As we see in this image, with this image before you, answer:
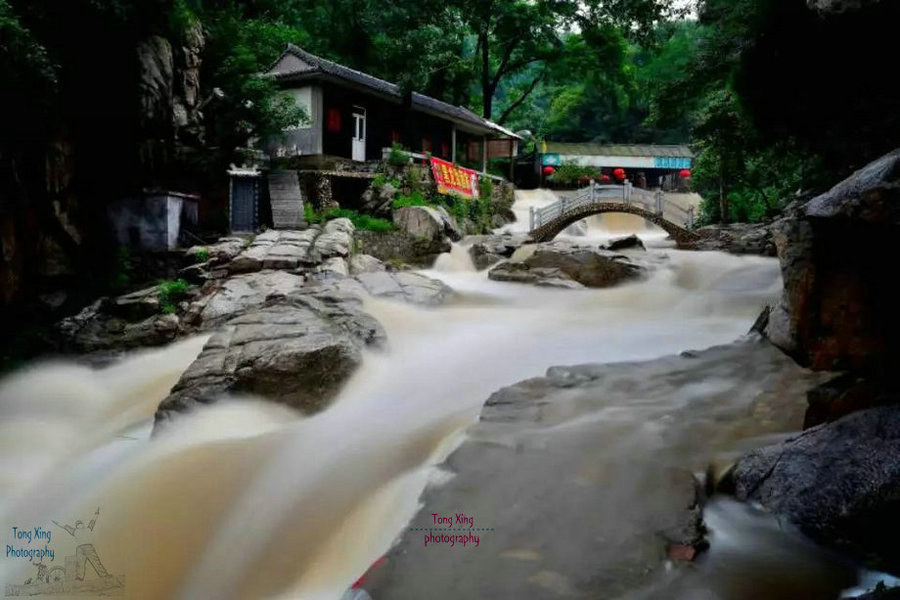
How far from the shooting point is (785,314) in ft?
14.4

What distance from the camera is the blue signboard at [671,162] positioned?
1532 inches

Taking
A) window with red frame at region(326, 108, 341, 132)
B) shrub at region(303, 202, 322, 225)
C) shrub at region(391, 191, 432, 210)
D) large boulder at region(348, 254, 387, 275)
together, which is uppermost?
window with red frame at region(326, 108, 341, 132)

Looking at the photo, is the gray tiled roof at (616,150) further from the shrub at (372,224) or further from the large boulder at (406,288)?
the large boulder at (406,288)

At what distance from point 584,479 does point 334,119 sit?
20406 millimetres

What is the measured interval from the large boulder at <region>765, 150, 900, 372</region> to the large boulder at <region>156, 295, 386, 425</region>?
4564 millimetres

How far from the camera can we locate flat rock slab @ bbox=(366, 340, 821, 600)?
3.23 m

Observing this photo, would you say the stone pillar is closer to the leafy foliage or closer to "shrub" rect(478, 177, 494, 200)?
the leafy foliage

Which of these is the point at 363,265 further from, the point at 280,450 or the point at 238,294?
the point at 280,450

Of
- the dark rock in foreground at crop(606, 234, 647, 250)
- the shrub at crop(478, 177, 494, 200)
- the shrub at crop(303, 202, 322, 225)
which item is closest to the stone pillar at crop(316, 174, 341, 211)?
the shrub at crop(303, 202, 322, 225)

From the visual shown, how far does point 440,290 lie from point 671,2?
772cm

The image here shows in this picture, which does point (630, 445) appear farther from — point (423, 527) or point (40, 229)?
point (40, 229)

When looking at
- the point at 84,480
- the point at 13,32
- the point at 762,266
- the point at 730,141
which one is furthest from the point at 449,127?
the point at 84,480

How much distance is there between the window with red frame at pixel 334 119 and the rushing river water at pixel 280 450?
44.7 ft

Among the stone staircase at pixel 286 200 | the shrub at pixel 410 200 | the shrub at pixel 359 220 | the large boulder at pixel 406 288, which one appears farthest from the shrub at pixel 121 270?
the shrub at pixel 410 200
